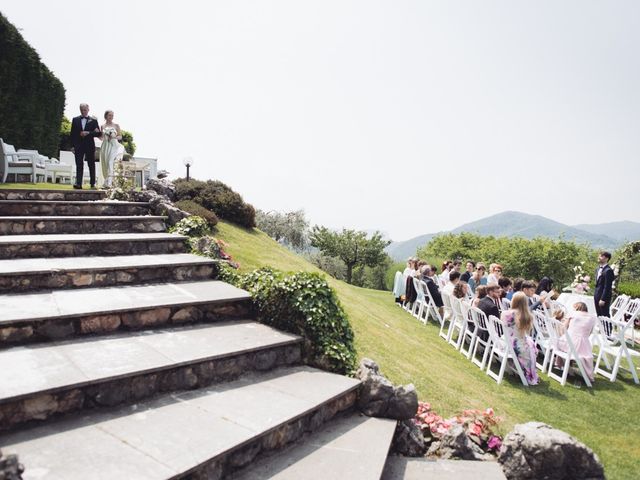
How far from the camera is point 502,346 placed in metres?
7.54

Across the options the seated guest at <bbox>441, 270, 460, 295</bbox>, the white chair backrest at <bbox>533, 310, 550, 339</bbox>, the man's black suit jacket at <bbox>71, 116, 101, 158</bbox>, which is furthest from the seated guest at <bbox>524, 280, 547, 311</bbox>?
the man's black suit jacket at <bbox>71, 116, 101, 158</bbox>

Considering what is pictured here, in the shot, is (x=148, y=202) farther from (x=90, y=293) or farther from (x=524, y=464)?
(x=524, y=464)

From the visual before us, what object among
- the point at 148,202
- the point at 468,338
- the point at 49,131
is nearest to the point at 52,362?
the point at 148,202

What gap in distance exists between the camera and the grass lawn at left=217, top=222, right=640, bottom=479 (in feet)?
17.7

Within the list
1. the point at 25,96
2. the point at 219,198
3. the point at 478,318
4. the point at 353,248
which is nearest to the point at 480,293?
the point at 478,318

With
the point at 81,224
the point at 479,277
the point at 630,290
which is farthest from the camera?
the point at 630,290

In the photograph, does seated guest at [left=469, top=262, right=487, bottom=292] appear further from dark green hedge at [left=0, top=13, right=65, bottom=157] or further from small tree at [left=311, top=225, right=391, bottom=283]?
small tree at [left=311, top=225, right=391, bottom=283]

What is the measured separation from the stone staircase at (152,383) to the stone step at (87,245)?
23 mm

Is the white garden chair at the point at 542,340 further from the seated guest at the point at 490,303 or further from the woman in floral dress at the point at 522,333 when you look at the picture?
the woman in floral dress at the point at 522,333

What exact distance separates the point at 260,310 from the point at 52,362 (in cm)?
232

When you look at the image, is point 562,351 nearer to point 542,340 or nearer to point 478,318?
point 542,340

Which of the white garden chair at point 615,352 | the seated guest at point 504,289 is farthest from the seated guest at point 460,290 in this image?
the white garden chair at point 615,352

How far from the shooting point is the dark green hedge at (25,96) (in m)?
14.6

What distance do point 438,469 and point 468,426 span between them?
1.07m
